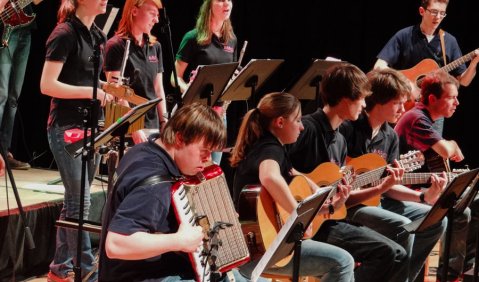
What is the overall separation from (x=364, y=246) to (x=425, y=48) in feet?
10.8

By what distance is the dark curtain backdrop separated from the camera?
8.82 meters

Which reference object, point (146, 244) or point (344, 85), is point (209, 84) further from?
point (146, 244)

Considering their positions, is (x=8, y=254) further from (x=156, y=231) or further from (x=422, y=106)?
(x=422, y=106)

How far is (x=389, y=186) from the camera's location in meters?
5.39

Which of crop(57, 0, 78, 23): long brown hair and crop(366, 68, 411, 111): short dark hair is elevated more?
crop(57, 0, 78, 23): long brown hair

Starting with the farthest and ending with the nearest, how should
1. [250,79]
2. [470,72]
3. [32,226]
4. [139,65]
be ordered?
[470,72] → [250,79] → [32,226] → [139,65]

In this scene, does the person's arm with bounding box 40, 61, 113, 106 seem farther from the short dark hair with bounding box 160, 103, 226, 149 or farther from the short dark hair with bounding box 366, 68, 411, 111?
the short dark hair with bounding box 366, 68, 411, 111

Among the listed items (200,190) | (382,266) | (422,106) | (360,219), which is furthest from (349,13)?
(200,190)

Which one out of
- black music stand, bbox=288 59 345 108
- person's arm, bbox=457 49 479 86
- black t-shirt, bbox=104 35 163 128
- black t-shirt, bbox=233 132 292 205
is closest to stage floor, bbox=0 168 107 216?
black t-shirt, bbox=104 35 163 128

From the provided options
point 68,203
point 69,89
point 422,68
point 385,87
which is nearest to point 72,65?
point 69,89

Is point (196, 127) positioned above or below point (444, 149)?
above

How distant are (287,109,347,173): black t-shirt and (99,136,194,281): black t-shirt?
1731 millimetres

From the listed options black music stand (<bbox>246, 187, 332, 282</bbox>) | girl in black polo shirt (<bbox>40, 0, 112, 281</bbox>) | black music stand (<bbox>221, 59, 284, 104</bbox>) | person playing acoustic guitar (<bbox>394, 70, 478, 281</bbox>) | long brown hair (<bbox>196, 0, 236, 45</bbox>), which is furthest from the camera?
long brown hair (<bbox>196, 0, 236, 45</bbox>)

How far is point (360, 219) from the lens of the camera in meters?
5.60
